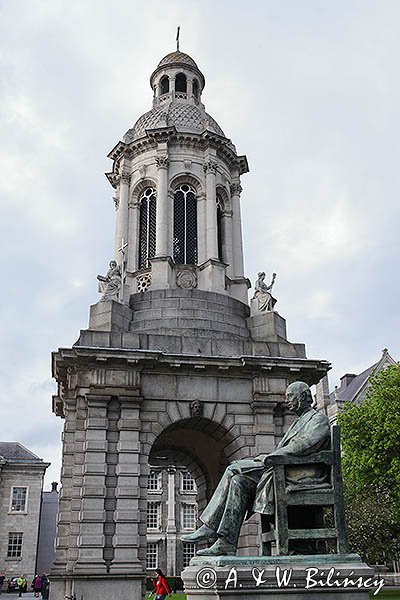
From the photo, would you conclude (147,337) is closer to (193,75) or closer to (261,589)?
(261,589)

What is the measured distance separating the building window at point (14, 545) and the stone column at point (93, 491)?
1624 inches

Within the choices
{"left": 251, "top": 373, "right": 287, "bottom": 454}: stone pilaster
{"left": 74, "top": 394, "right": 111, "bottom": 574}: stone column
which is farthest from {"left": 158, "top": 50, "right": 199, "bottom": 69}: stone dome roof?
{"left": 74, "top": 394, "right": 111, "bottom": 574}: stone column

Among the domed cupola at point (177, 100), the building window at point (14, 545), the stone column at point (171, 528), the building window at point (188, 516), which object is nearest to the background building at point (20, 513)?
the building window at point (14, 545)

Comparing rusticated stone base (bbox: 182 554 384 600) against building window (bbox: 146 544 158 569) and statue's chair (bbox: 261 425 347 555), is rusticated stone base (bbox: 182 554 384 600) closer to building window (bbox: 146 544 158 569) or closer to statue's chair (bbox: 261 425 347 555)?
statue's chair (bbox: 261 425 347 555)

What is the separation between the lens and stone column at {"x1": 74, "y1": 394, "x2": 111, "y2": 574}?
19.3 metres

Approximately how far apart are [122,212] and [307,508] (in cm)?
2204

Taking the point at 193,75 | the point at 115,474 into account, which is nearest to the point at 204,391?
the point at 115,474

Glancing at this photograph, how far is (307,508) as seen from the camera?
952 centimetres

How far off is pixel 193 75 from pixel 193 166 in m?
7.47

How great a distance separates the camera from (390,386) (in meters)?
33.1

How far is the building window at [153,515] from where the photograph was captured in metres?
62.6

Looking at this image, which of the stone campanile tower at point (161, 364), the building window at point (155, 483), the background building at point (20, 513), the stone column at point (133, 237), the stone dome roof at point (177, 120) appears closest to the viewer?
the stone campanile tower at point (161, 364)

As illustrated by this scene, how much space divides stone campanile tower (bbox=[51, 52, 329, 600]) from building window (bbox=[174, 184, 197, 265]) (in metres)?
0.06

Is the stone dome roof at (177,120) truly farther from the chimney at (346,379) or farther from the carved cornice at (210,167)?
the chimney at (346,379)
